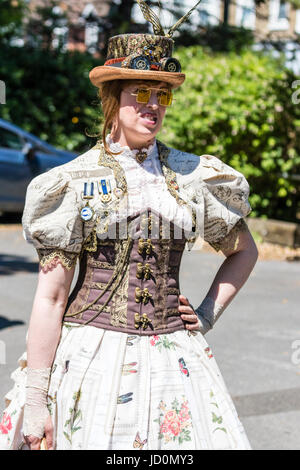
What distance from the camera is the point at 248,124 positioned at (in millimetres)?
12742

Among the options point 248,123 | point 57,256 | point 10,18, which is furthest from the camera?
point 10,18

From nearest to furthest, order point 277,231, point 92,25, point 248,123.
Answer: point 277,231
point 248,123
point 92,25

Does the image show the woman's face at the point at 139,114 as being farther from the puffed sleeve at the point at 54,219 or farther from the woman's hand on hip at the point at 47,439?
the woman's hand on hip at the point at 47,439

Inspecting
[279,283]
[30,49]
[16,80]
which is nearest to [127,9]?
[30,49]

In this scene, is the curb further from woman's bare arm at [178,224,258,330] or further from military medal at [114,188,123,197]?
military medal at [114,188,123,197]

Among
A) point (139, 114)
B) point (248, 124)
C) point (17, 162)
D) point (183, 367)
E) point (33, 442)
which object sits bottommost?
point (17, 162)

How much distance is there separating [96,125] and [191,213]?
553 mm

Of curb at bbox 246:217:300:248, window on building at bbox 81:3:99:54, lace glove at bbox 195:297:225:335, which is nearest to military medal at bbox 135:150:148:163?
lace glove at bbox 195:297:225:335

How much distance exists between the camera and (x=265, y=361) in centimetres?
627

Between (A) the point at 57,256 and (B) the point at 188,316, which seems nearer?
(A) the point at 57,256

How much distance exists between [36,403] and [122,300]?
0.44 metres

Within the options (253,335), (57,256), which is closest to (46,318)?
(57,256)

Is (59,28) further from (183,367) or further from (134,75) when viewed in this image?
(183,367)

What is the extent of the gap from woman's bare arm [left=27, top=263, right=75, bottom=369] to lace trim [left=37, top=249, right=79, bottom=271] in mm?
15
